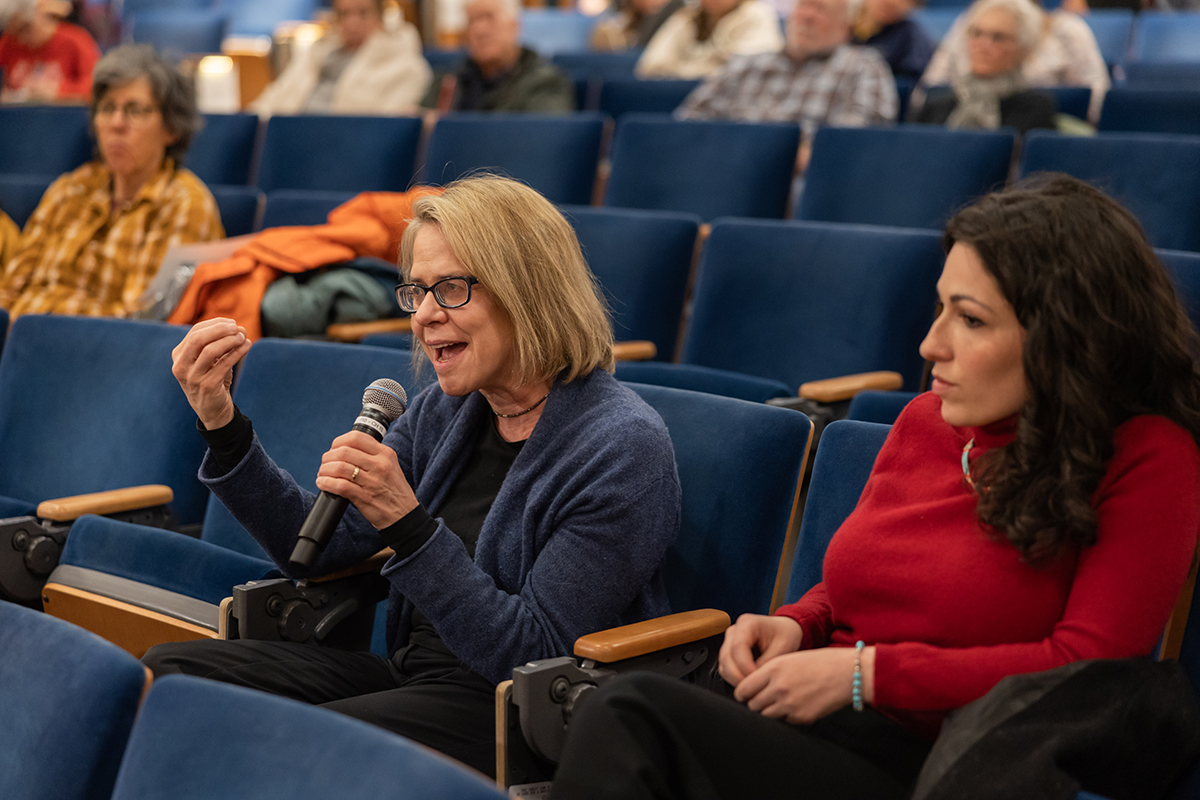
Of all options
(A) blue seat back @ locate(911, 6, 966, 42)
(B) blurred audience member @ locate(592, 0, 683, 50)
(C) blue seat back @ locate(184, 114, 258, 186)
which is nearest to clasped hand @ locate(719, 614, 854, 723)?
(C) blue seat back @ locate(184, 114, 258, 186)

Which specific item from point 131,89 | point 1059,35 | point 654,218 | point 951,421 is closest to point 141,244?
point 131,89

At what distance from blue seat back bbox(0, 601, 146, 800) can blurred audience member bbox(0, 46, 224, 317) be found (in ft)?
5.37

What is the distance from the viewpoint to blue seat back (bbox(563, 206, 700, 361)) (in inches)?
82.8

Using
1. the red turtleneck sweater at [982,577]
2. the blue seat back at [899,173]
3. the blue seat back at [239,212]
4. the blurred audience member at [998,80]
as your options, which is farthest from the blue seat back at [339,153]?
the red turtleneck sweater at [982,577]

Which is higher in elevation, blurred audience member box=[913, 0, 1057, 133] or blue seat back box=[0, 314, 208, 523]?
blurred audience member box=[913, 0, 1057, 133]

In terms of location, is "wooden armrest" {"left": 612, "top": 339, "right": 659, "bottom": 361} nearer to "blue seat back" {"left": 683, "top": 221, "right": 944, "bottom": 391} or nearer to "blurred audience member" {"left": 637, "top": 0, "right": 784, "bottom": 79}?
"blue seat back" {"left": 683, "top": 221, "right": 944, "bottom": 391}

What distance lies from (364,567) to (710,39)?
9.74 ft

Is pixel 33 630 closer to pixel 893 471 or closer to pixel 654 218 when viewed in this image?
pixel 893 471

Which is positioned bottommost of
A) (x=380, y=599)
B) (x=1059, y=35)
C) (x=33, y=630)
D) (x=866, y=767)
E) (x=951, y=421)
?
(x=380, y=599)

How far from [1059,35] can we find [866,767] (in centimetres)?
306

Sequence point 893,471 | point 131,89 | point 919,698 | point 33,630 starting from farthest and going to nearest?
point 131,89 → point 893,471 → point 919,698 → point 33,630

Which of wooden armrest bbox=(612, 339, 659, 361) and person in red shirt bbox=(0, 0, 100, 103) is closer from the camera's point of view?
wooden armrest bbox=(612, 339, 659, 361)

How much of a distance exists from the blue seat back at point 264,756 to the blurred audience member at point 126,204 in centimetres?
175

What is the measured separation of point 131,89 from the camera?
2.34 m
